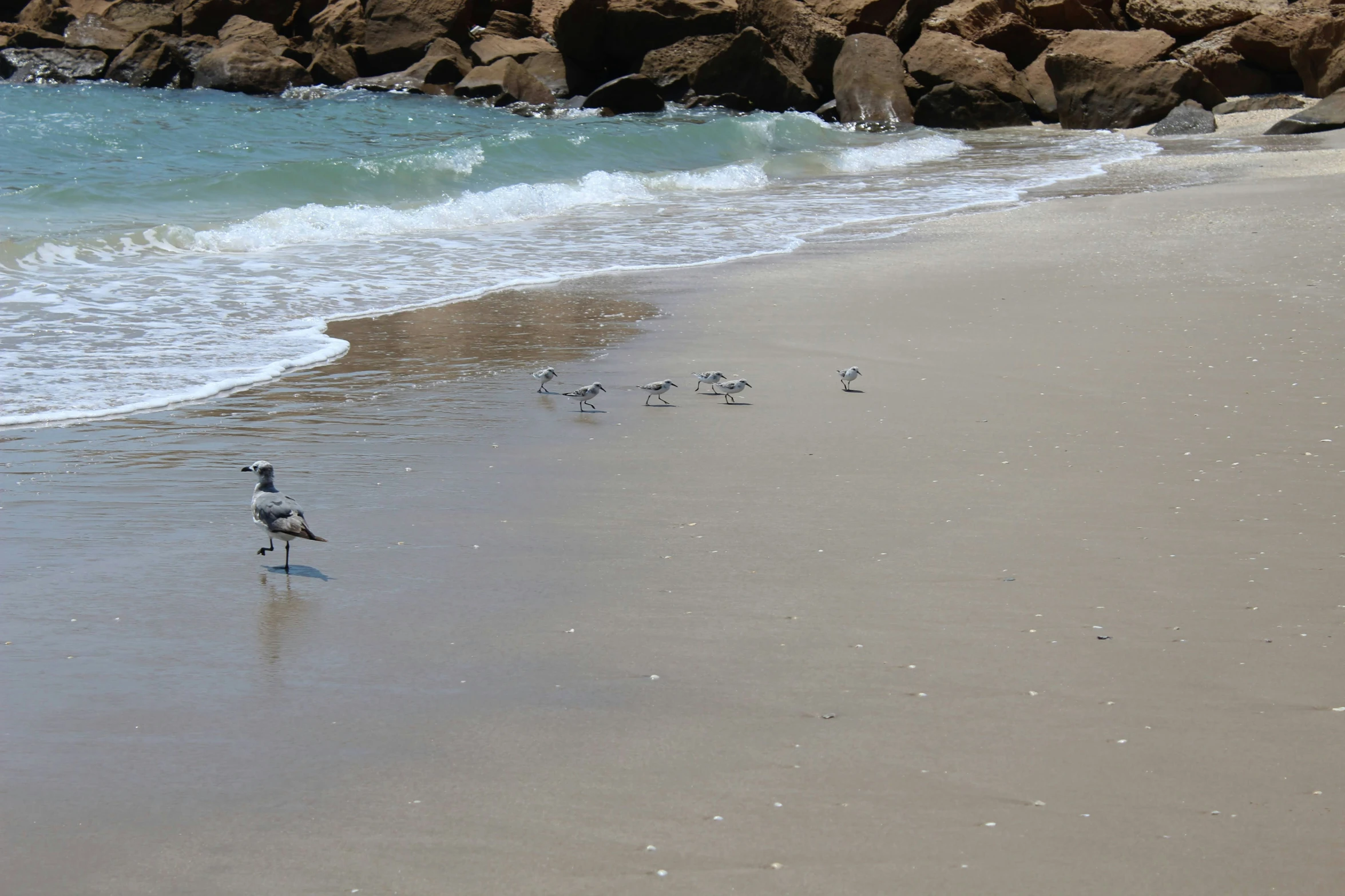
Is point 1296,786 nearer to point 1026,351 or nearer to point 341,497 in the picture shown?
point 341,497

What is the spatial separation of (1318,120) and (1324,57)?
4639 mm

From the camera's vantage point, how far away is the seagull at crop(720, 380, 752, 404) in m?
6.59

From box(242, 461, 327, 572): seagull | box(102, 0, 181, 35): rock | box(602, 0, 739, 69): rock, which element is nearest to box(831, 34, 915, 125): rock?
box(602, 0, 739, 69): rock

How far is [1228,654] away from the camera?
357 centimetres

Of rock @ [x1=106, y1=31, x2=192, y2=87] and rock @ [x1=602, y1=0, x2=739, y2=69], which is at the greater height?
rock @ [x1=602, y1=0, x2=739, y2=69]

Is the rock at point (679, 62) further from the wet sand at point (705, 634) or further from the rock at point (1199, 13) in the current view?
the wet sand at point (705, 634)

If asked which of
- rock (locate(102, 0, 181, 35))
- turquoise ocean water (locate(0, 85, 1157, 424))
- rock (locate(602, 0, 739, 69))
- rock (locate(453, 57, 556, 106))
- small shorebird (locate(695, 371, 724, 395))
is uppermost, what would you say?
rock (locate(102, 0, 181, 35))

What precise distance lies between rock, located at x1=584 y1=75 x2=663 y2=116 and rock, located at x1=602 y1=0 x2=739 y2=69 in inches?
51.1

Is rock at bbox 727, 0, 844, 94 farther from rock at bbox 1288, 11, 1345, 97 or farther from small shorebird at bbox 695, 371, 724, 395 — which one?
small shorebird at bbox 695, 371, 724, 395

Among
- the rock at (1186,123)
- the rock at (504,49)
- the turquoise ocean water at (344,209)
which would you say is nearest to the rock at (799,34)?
the turquoise ocean water at (344,209)

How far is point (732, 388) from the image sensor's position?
21.7ft

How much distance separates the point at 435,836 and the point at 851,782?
3.08 feet

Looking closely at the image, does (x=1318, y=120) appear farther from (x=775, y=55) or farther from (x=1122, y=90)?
(x=775, y=55)

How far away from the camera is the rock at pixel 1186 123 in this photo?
2425 centimetres
